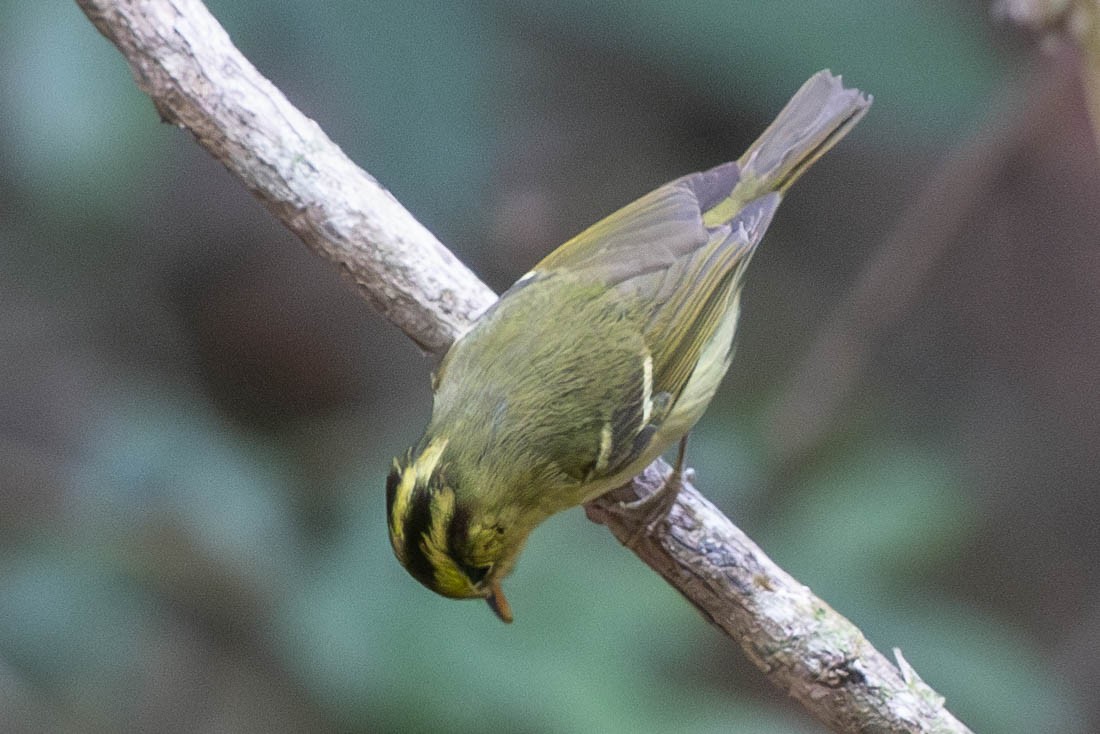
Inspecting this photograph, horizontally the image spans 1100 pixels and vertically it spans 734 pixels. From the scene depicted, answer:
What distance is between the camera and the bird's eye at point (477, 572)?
93.5 inches

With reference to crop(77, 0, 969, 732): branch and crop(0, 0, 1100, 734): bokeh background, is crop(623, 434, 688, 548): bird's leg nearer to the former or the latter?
crop(77, 0, 969, 732): branch

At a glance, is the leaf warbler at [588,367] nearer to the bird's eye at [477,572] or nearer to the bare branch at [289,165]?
the bird's eye at [477,572]

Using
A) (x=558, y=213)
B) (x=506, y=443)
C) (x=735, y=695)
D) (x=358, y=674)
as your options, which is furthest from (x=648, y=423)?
(x=558, y=213)

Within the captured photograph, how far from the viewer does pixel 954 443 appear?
5141 millimetres

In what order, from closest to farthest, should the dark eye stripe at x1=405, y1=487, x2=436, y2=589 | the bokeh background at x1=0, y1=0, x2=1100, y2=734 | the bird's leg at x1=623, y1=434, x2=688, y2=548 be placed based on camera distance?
1. the dark eye stripe at x1=405, y1=487, x2=436, y2=589
2. the bird's leg at x1=623, y1=434, x2=688, y2=548
3. the bokeh background at x1=0, y1=0, x2=1100, y2=734

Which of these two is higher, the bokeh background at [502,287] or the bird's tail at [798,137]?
the bird's tail at [798,137]

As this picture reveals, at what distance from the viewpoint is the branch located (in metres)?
2.35

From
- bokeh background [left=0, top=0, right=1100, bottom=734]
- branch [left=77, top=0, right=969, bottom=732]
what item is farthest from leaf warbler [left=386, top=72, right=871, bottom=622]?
bokeh background [left=0, top=0, right=1100, bottom=734]

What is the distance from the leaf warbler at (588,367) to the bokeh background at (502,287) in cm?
45

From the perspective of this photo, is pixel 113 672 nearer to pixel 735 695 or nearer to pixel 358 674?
pixel 358 674

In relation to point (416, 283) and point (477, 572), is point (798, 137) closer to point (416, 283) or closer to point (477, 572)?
point (416, 283)

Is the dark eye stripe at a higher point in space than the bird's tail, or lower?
lower

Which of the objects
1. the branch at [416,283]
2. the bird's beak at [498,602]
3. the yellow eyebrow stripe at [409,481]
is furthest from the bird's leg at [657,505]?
the yellow eyebrow stripe at [409,481]

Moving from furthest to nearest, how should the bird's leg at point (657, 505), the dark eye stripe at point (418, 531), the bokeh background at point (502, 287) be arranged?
the bokeh background at point (502, 287) → the bird's leg at point (657, 505) → the dark eye stripe at point (418, 531)
